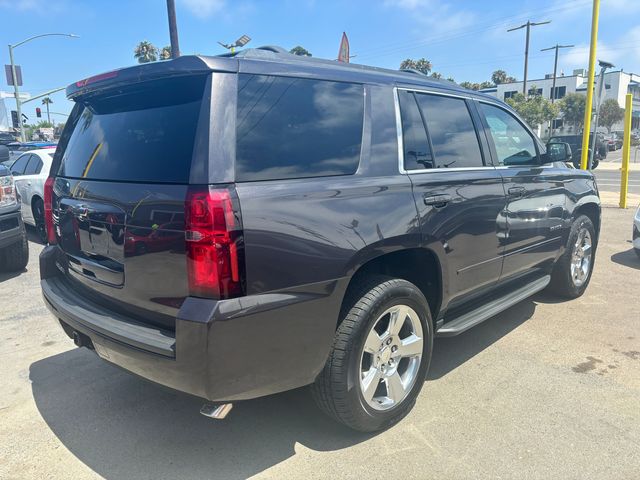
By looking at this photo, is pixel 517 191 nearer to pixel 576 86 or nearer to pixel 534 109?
pixel 534 109

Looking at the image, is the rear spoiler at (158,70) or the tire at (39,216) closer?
the rear spoiler at (158,70)

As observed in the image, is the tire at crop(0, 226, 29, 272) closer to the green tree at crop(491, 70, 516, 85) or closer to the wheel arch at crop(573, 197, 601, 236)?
the wheel arch at crop(573, 197, 601, 236)

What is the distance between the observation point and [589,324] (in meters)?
4.41

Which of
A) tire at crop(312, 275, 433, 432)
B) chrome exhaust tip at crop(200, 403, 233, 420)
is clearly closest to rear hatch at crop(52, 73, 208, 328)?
chrome exhaust tip at crop(200, 403, 233, 420)

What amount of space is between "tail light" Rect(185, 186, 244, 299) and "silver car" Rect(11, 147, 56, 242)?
703 cm

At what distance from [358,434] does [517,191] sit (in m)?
2.18

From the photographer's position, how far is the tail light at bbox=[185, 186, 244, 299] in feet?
6.73

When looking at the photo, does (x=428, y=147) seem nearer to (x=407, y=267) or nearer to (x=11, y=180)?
(x=407, y=267)

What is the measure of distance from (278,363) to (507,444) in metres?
1.40

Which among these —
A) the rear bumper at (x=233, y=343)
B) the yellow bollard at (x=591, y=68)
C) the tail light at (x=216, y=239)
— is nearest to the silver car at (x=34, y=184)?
the rear bumper at (x=233, y=343)

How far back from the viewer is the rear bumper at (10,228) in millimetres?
5492

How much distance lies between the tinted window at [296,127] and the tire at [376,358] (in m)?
0.69

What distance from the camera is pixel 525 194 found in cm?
386

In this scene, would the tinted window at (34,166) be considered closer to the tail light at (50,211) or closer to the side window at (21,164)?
the side window at (21,164)
